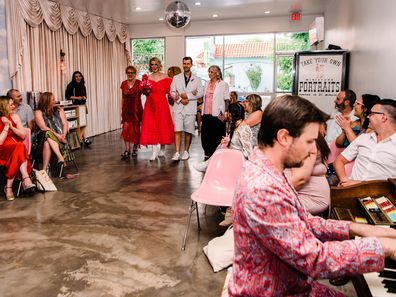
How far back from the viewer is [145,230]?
11.9 feet

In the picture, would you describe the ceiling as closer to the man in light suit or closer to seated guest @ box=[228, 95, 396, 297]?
the man in light suit

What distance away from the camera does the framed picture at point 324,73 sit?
5.79 meters

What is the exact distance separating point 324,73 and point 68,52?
5.48 m

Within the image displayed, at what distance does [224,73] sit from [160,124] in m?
5.39

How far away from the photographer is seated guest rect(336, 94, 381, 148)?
3.51 m

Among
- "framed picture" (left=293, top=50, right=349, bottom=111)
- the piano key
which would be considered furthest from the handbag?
the piano key

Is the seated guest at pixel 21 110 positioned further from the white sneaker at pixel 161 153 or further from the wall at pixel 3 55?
the white sneaker at pixel 161 153

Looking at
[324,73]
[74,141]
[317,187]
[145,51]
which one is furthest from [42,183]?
[145,51]

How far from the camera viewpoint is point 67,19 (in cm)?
838

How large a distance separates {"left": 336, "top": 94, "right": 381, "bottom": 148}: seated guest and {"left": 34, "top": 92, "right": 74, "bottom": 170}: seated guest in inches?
144

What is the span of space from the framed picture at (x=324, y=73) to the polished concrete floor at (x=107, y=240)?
2154 millimetres

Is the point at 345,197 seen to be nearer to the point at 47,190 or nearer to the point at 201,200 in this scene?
the point at 201,200

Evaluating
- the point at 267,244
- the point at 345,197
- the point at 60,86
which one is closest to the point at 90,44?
the point at 60,86

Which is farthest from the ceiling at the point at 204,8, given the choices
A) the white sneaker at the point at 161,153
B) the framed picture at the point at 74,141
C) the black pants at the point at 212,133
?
the black pants at the point at 212,133
